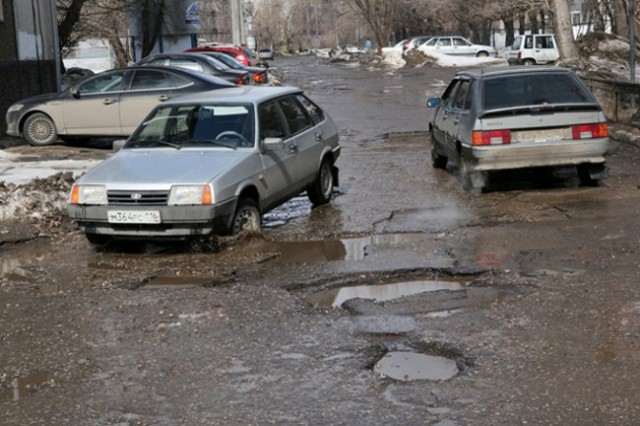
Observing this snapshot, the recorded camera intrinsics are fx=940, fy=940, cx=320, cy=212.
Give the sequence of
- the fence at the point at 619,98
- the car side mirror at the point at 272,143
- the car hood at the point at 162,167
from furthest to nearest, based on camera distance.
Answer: the fence at the point at 619,98, the car side mirror at the point at 272,143, the car hood at the point at 162,167

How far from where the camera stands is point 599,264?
25.5ft

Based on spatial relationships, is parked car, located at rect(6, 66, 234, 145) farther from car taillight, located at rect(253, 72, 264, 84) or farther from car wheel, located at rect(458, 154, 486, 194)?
car taillight, located at rect(253, 72, 264, 84)

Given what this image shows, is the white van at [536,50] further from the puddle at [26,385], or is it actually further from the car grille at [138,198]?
the puddle at [26,385]

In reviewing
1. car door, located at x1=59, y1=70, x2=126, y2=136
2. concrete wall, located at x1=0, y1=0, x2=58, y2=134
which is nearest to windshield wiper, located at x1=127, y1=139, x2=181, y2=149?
car door, located at x1=59, y1=70, x2=126, y2=136

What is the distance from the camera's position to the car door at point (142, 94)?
1672cm

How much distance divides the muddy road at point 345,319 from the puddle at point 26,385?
15mm

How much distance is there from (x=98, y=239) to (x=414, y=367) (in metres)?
4.50

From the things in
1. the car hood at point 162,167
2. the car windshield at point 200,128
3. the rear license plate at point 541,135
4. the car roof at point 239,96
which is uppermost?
the car roof at point 239,96

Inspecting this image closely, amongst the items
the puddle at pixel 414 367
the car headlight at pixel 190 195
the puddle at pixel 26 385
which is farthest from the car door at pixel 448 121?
the puddle at pixel 26 385

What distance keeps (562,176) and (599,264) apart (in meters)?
4.98

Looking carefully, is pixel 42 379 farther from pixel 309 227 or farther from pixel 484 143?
pixel 484 143

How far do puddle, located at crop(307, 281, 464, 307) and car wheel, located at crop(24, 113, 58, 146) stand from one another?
11086 millimetres

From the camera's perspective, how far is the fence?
17.3 m

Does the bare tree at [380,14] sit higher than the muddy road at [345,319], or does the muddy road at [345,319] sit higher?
the bare tree at [380,14]
